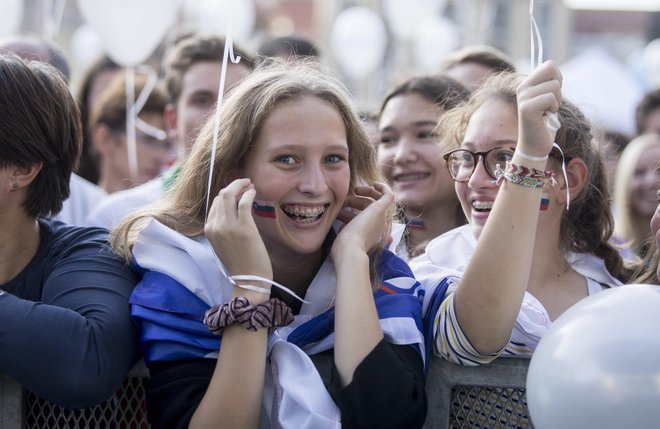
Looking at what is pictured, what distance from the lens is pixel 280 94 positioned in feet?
9.16

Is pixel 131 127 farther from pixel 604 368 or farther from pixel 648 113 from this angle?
pixel 604 368

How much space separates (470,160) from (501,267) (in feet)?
2.15

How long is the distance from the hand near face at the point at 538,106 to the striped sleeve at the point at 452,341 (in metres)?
0.47

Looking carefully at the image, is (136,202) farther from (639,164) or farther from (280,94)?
(639,164)

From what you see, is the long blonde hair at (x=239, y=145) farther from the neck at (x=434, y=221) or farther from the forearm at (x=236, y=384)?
the neck at (x=434, y=221)

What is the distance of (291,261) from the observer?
2.88 meters

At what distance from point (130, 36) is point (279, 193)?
3989 millimetres

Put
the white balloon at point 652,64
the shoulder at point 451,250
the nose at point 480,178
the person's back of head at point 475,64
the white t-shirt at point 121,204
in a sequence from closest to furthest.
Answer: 1. the nose at point 480,178
2. the shoulder at point 451,250
3. the white t-shirt at point 121,204
4. the person's back of head at point 475,64
5. the white balloon at point 652,64

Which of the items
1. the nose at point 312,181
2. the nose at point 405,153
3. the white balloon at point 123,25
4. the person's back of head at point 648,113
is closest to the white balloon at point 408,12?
the person's back of head at point 648,113

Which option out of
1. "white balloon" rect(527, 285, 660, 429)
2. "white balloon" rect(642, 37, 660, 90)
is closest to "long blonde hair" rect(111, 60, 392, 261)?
"white balloon" rect(527, 285, 660, 429)

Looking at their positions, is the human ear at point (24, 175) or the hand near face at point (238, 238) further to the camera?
the human ear at point (24, 175)

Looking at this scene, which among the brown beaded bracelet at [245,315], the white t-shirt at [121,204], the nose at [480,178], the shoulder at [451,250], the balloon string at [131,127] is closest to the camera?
the brown beaded bracelet at [245,315]

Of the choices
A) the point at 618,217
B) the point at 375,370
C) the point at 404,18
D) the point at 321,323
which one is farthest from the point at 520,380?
the point at 404,18

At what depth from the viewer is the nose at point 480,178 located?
289cm
